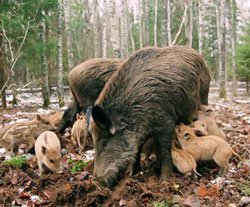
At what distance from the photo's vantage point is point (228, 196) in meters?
5.08

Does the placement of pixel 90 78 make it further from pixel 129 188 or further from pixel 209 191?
pixel 209 191

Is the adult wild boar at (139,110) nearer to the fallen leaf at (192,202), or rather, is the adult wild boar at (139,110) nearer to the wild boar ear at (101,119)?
the wild boar ear at (101,119)

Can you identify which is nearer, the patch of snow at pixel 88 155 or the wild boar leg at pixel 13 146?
the patch of snow at pixel 88 155

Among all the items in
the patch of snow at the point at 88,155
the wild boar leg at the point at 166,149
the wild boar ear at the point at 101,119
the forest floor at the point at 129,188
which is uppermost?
the wild boar ear at the point at 101,119

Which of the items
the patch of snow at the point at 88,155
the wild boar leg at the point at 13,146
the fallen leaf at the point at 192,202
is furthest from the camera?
the wild boar leg at the point at 13,146

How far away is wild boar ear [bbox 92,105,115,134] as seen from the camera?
A: 5090mm

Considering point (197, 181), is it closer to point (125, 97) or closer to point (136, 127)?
point (136, 127)

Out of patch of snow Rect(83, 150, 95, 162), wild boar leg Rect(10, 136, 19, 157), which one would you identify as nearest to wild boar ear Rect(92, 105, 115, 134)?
patch of snow Rect(83, 150, 95, 162)

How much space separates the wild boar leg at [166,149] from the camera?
5.63m

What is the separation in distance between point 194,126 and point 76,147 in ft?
7.82

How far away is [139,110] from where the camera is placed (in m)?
5.53

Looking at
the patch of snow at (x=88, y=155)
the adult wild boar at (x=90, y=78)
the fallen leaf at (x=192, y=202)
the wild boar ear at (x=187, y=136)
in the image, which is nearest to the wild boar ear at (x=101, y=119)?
the wild boar ear at (x=187, y=136)

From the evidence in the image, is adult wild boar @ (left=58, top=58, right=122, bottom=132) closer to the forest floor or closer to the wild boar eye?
the forest floor

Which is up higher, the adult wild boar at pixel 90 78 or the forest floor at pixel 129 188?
the adult wild boar at pixel 90 78
